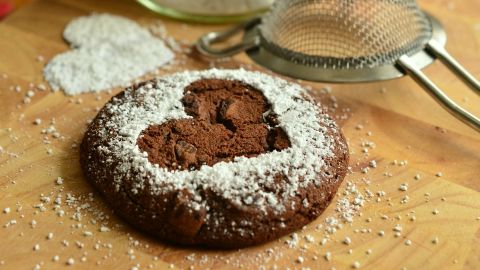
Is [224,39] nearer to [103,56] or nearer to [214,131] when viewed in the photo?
[103,56]

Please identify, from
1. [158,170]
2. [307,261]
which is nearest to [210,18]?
[158,170]

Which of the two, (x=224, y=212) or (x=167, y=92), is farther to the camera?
(x=167, y=92)

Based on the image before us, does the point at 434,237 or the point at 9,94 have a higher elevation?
the point at 434,237

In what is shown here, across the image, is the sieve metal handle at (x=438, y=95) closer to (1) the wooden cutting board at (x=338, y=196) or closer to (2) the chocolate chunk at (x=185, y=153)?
(1) the wooden cutting board at (x=338, y=196)

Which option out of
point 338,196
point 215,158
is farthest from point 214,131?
→ point 338,196

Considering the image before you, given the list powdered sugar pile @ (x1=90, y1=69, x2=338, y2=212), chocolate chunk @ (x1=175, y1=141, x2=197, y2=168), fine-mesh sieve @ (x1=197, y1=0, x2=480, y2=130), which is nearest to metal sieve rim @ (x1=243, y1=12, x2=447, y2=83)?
fine-mesh sieve @ (x1=197, y1=0, x2=480, y2=130)

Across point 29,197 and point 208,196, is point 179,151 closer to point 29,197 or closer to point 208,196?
point 208,196

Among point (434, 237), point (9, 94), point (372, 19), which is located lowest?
point (9, 94)
